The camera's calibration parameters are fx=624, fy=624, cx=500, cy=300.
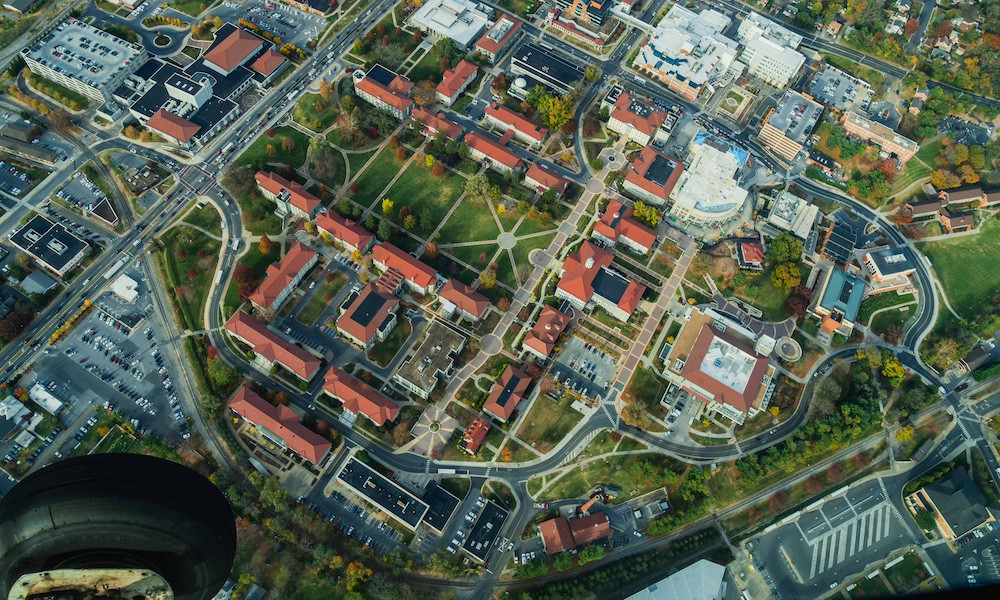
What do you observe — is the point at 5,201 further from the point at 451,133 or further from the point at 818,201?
the point at 818,201

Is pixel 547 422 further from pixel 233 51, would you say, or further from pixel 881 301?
pixel 233 51

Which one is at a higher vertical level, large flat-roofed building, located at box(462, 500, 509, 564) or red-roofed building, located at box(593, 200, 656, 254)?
red-roofed building, located at box(593, 200, 656, 254)

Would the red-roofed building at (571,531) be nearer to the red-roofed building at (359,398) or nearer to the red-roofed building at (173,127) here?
the red-roofed building at (359,398)

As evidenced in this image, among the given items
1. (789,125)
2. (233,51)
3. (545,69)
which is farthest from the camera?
(545,69)

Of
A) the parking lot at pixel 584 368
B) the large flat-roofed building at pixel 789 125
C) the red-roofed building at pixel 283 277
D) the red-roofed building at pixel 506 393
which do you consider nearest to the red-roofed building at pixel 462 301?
the red-roofed building at pixel 506 393

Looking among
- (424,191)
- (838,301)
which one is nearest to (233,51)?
(424,191)

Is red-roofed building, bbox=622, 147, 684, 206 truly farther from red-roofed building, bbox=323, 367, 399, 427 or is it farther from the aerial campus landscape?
red-roofed building, bbox=323, 367, 399, 427

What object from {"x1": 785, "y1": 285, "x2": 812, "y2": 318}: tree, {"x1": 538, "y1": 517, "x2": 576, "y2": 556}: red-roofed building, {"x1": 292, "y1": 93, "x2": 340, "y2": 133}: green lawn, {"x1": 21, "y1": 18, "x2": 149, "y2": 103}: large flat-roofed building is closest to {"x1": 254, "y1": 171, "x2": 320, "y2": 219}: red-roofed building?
{"x1": 292, "y1": 93, "x2": 340, "y2": 133}: green lawn
